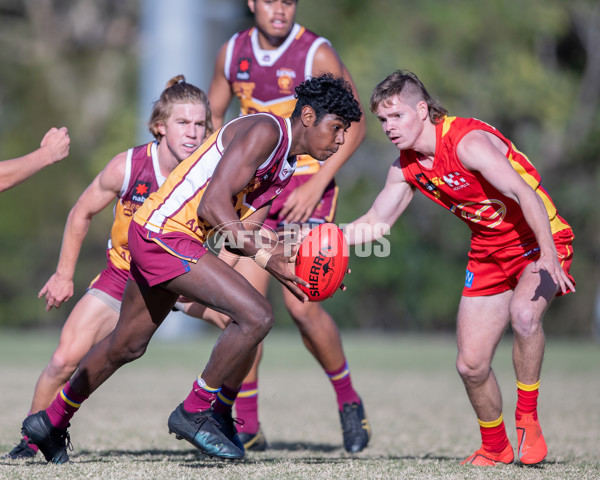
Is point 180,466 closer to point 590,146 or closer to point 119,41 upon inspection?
point 590,146

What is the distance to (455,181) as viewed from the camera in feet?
16.1

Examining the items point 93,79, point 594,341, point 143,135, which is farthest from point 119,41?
point 594,341

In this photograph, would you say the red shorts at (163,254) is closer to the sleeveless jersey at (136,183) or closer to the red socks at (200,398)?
the red socks at (200,398)

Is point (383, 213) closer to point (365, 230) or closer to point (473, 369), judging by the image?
point (365, 230)

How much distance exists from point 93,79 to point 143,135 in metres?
10.8

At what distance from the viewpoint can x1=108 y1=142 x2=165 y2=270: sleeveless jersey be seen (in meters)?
5.02

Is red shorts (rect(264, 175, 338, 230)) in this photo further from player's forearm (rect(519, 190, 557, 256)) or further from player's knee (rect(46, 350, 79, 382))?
player's forearm (rect(519, 190, 557, 256))

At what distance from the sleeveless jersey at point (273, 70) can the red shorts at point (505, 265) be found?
4.74ft

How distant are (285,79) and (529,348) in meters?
2.46

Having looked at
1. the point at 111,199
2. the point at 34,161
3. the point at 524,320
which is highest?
the point at 34,161

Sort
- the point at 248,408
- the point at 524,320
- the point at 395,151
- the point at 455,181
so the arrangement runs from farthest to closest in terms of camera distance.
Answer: the point at 395,151 → the point at 248,408 → the point at 455,181 → the point at 524,320

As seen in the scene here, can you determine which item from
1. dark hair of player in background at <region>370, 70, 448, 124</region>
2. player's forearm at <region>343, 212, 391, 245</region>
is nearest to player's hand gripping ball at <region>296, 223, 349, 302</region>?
player's forearm at <region>343, 212, 391, 245</region>

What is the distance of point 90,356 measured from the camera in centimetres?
467

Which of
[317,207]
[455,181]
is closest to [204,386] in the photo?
[455,181]
